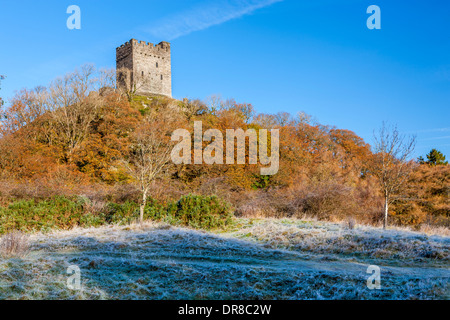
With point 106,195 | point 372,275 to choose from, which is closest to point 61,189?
point 106,195

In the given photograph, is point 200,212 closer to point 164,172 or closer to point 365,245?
point 365,245

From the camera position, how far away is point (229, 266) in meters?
6.17

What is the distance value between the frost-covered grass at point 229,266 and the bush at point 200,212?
9.01 feet

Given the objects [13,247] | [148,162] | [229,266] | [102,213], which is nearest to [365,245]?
[229,266]

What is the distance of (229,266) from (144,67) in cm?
4509

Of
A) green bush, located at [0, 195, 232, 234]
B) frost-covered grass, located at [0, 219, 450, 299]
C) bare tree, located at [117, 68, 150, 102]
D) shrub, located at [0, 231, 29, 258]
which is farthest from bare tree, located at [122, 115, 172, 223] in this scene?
bare tree, located at [117, 68, 150, 102]

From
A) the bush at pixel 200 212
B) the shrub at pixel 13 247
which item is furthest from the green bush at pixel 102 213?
the shrub at pixel 13 247

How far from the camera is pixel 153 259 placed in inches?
268

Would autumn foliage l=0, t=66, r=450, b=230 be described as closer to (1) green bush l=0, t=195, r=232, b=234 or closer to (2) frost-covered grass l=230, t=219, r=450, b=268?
(1) green bush l=0, t=195, r=232, b=234

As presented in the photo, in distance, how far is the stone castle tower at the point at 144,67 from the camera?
1810 inches
